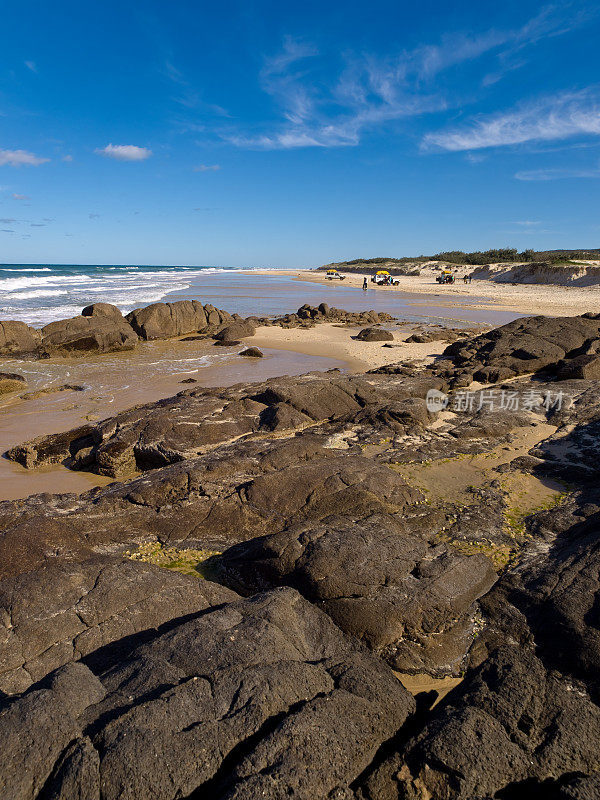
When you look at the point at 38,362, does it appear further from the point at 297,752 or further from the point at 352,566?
the point at 297,752

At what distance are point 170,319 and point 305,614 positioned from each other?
24697 millimetres

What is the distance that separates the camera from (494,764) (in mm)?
2773

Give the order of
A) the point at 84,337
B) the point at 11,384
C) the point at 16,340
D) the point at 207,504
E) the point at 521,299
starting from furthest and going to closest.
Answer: the point at 521,299 → the point at 84,337 → the point at 16,340 → the point at 11,384 → the point at 207,504

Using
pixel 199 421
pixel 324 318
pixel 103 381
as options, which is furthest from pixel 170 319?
pixel 199 421

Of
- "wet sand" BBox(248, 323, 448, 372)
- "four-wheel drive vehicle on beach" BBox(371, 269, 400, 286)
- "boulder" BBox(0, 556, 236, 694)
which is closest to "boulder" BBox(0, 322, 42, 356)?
"wet sand" BBox(248, 323, 448, 372)

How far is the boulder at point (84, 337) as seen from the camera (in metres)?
21.5

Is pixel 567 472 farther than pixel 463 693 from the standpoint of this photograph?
Yes

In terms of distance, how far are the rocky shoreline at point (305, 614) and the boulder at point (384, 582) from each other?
0.07 ft

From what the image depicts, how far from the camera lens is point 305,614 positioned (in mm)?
4074

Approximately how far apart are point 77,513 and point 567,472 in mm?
7706

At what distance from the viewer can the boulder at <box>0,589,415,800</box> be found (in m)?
2.55

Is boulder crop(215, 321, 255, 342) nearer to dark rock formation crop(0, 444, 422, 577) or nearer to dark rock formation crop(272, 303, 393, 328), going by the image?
dark rock formation crop(272, 303, 393, 328)

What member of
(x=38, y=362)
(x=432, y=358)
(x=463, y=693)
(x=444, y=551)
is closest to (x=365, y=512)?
(x=444, y=551)

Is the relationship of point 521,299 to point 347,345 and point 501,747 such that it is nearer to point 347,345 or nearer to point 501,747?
point 347,345
